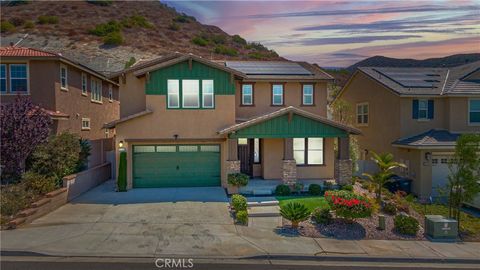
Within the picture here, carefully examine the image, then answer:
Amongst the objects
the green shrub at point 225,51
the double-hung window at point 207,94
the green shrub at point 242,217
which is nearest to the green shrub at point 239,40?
the green shrub at point 225,51

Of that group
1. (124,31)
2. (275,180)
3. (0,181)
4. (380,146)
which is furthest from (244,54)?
(0,181)

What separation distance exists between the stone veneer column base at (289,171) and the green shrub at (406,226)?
6.14m

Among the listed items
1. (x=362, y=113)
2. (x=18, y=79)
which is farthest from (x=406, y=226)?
(x=18, y=79)

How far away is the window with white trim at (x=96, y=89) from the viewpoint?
26547mm

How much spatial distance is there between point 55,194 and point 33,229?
2.80 m

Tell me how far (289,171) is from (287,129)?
2098 mm

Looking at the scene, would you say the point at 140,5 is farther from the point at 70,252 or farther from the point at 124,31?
the point at 70,252

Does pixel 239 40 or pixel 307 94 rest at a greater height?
pixel 239 40

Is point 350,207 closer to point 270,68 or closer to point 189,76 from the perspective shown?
point 189,76

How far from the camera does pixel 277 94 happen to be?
22938mm

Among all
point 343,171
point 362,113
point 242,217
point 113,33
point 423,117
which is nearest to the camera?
point 242,217

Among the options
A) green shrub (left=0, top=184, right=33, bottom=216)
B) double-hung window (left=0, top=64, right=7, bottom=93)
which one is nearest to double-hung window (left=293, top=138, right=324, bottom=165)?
green shrub (left=0, top=184, right=33, bottom=216)

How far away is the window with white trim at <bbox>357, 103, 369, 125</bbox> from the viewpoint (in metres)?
28.3

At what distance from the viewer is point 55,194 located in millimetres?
15773
